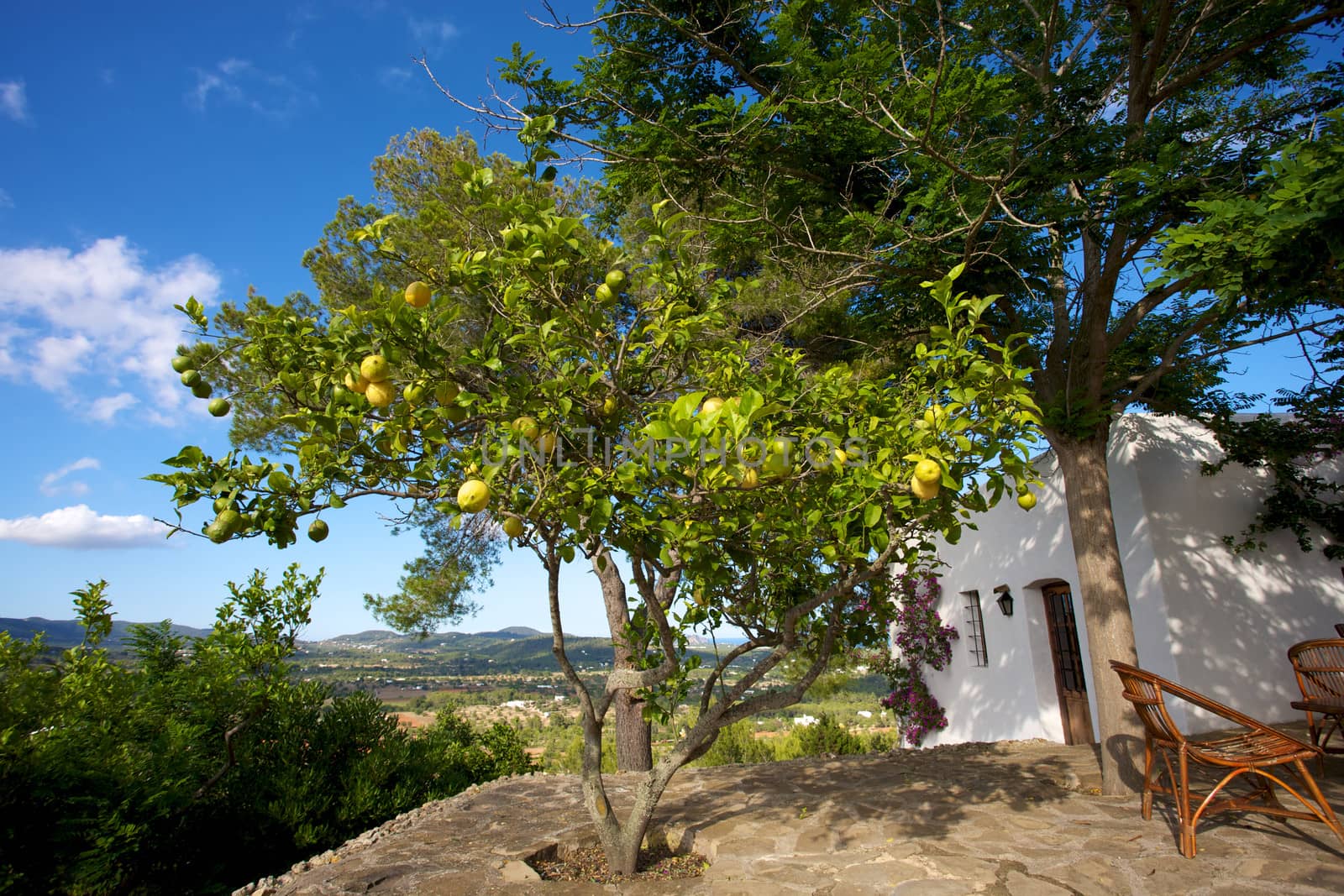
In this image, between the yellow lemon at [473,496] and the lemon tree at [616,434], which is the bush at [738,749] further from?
the yellow lemon at [473,496]

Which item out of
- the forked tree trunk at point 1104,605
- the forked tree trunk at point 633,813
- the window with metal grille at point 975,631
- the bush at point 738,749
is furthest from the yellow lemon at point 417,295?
the window with metal grille at point 975,631

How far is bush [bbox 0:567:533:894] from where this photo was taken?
3.79 m

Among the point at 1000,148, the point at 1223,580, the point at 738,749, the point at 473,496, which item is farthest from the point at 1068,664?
the point at 473,496

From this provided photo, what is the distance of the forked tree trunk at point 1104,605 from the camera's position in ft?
15.5

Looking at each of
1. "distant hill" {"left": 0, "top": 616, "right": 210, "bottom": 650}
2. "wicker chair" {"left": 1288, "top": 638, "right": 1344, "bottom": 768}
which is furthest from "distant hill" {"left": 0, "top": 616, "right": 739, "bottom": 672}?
"wicker chair" {"left": 1288, "top": 638, "right": 1344, "bottom": 768}

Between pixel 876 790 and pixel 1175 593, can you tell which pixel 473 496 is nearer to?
pixel 876 790

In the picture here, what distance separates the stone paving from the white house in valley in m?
1.51

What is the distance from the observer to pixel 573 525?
2.64 m

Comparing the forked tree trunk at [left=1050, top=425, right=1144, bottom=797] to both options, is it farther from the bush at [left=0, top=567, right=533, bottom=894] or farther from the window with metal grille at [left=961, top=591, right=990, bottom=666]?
the bush at [left=0, top=567, right=533, bottom=894]

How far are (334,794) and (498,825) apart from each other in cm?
189

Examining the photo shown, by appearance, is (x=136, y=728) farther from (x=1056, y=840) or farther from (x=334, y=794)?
(x=1056, y=840)

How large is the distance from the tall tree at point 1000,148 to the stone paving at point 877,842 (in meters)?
0.92

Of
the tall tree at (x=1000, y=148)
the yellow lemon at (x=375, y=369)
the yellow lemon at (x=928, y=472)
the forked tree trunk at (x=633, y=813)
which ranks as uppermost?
the tall tree at (x=1000, y=148)

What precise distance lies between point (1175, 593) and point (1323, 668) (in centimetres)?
217
